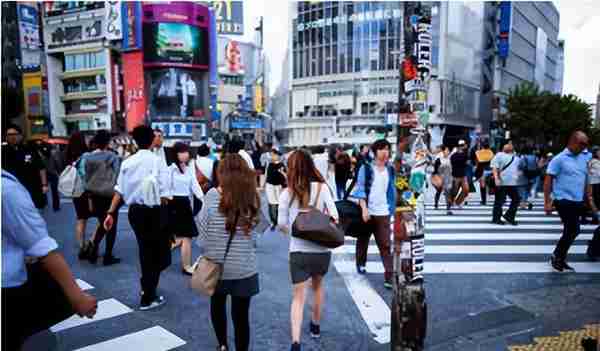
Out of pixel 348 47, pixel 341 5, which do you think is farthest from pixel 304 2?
pixel 348 47

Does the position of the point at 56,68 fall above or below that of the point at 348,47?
below

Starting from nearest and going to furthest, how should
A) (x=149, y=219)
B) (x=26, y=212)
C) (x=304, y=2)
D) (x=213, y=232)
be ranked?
(x=26, y=212), (x=213, y=232), (x=149, y=219), (x=304, y=2)

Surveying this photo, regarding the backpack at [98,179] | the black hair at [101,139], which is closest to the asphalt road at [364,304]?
the backpack at [98,179]

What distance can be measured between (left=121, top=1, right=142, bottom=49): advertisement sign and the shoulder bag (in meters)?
46.6

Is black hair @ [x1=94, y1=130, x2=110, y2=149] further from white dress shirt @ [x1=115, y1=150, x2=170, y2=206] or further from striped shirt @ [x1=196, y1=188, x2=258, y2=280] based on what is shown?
striped shirt @ [x1=196, y1=188, x2=258, y2=280]

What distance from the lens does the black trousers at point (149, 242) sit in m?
4.29

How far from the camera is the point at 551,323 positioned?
3859mm

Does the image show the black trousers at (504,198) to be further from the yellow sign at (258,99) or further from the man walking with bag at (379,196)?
the yellow sign at (258,99)

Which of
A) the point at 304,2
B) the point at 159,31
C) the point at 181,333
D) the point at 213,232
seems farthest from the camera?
the point at 304,2

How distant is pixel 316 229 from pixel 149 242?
7.00 feet

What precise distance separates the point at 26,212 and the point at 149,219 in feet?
8.32

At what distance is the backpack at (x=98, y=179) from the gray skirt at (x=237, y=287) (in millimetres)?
3514

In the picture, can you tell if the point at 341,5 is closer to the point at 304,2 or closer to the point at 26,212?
the point at 304,2

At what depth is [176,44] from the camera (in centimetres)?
4475
